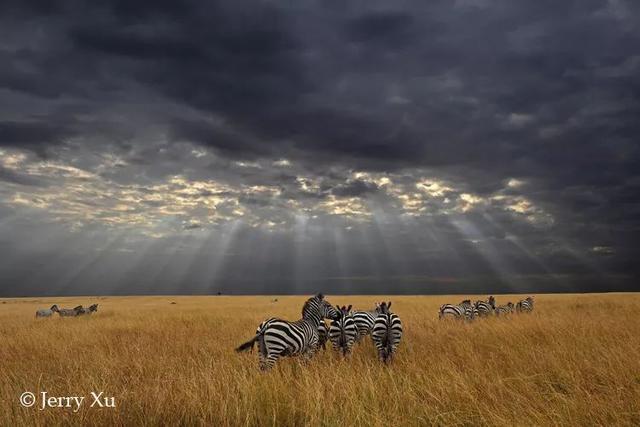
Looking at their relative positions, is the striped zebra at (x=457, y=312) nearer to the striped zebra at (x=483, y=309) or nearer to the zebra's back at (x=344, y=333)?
the striped zebra at (x=483, y=309)

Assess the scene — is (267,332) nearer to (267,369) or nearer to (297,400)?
(267,369)

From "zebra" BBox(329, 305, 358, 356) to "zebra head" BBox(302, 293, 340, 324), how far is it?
20 cm

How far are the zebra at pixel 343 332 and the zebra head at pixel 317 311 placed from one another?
0.20 m

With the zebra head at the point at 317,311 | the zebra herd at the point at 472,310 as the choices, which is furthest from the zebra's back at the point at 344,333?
the zebra herd at the point at 472,310

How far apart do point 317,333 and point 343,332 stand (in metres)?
0.74

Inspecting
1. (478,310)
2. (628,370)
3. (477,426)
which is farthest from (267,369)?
(478,310)

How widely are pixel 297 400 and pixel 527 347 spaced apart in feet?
27.9

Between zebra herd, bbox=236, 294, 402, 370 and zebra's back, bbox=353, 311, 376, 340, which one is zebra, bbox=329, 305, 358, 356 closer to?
zebra herd, bbox=236, 294, 402, 370

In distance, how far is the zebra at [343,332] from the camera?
464 inches

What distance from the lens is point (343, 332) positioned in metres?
11.8

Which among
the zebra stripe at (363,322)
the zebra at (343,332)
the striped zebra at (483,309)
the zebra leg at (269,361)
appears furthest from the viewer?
the striped zebra at (483,309)

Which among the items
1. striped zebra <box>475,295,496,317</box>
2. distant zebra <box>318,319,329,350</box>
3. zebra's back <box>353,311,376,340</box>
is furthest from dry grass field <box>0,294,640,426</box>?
striped zebra <box>475,295,496,317</box>

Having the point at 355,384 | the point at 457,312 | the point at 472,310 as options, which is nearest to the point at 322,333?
the point at 355,384

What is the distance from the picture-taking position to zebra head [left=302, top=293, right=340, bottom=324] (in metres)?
12.0
